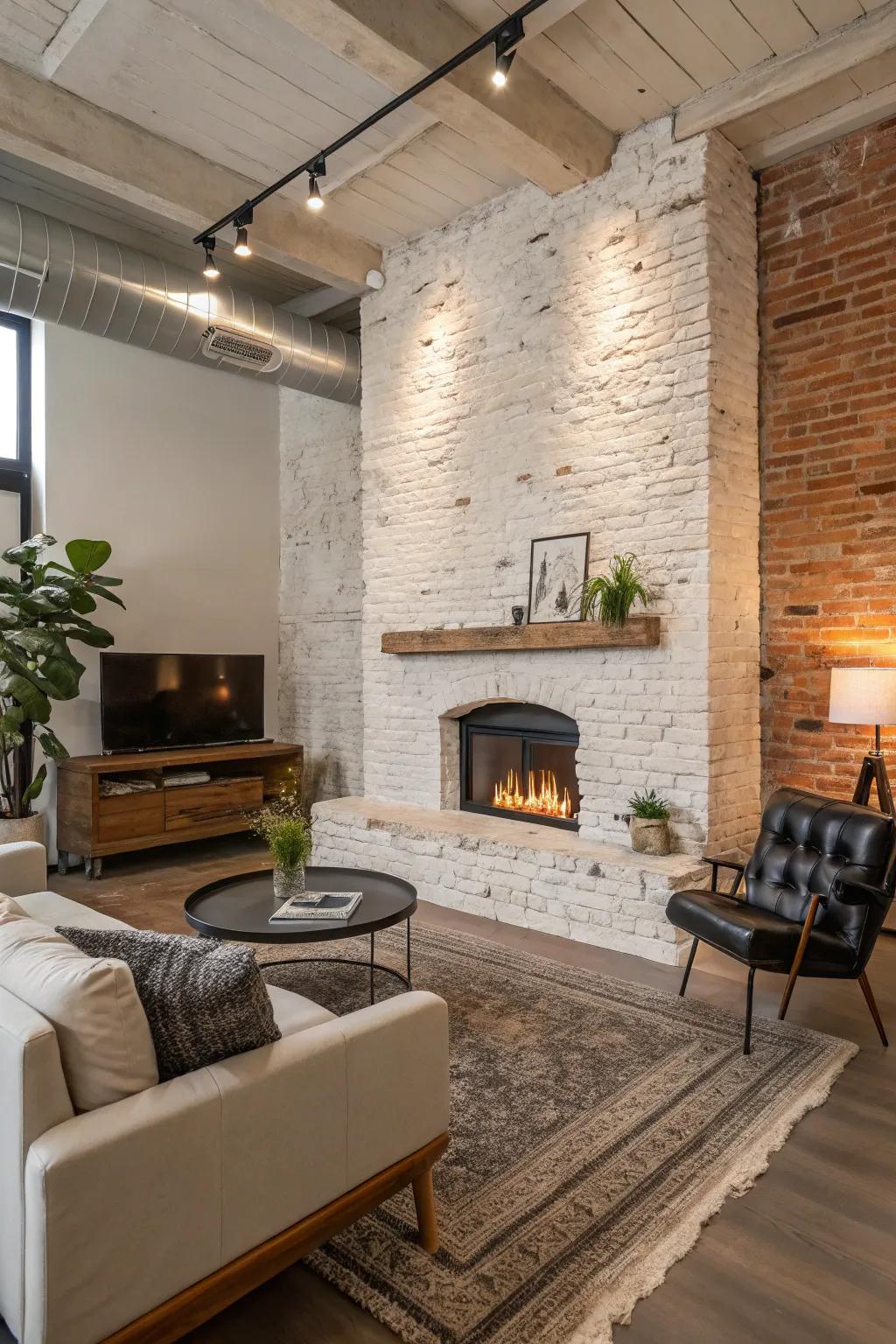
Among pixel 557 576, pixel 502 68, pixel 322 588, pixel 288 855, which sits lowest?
pixel 288 855

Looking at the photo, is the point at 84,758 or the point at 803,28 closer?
the point at 803,28

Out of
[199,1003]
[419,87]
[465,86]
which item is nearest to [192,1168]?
[199,1003]

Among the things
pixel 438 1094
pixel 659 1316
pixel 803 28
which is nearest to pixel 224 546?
pixel 803 28

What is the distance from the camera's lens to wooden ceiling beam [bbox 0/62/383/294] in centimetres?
381

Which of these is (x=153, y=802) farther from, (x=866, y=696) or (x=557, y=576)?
(x=866, y=696)

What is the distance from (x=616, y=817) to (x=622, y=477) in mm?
1750

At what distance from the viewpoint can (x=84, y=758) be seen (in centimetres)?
557

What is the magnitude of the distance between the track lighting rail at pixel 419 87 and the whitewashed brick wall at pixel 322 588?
2.32 metres

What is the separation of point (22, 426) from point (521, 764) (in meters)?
4.04

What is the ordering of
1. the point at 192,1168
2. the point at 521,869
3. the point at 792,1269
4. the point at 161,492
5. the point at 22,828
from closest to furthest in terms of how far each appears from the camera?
the point at 192,1168 < the point at 792,1269 < the point at 521,869 < the point at 22,828 < the point at 161,492

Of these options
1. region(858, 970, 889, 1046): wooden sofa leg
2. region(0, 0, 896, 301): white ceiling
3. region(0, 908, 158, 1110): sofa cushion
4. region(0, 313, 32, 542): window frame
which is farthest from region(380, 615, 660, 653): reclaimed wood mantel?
region(0, 908, 158, 1110): sofa cushion

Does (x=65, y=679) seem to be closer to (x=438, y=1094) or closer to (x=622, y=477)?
(x=622, y=477)

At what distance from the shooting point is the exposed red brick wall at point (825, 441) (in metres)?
4.02

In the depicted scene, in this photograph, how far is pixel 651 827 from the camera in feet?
13.3
